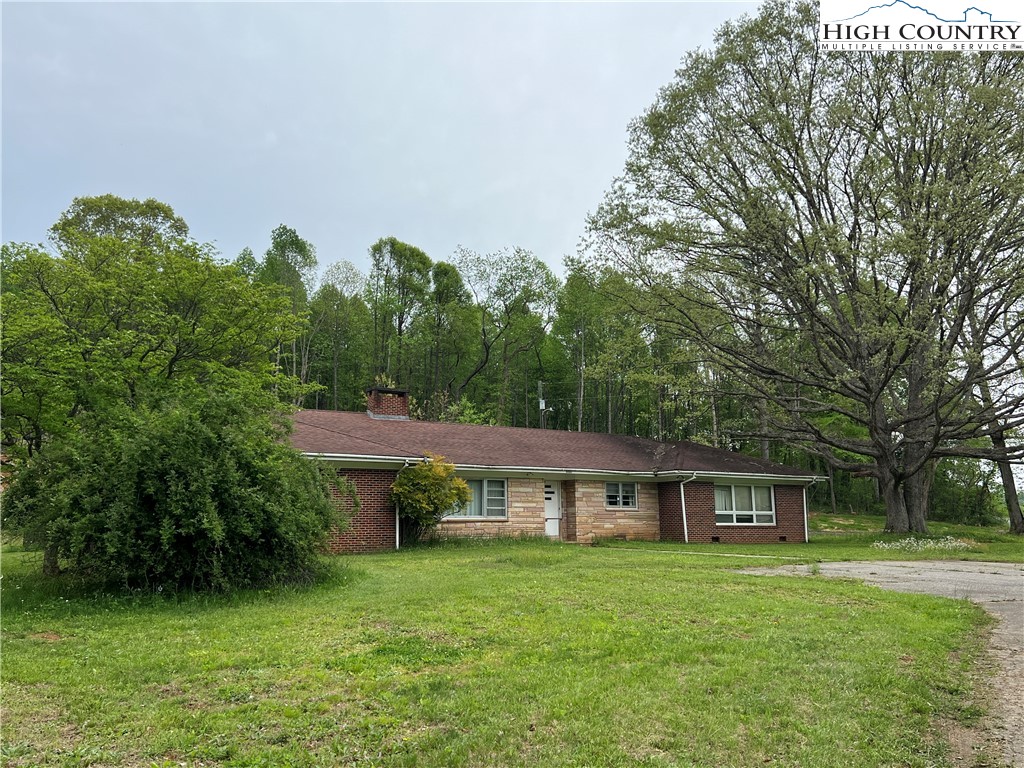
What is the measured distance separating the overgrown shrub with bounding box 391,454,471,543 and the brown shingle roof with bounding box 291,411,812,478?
57 cm

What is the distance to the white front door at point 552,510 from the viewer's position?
68.6 feet

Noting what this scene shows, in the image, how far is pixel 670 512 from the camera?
22219 millimetres

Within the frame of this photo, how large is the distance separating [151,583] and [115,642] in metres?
2.72

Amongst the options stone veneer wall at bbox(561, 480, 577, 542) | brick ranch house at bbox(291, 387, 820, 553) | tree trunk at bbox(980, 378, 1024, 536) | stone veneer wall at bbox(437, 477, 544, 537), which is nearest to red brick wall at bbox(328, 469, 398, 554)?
brick ranch house at bbox(291, 387, 820, 553)

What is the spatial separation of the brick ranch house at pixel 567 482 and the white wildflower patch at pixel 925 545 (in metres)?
3.73

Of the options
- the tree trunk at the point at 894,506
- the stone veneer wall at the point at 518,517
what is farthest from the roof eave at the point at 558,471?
the tree trunk at the point at 894,506

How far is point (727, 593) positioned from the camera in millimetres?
9055

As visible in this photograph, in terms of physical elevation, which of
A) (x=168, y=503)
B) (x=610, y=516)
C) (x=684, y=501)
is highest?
(x=168, y=503)

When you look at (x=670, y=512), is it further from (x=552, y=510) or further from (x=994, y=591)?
(x=994, y=591)

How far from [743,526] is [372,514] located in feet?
39.9

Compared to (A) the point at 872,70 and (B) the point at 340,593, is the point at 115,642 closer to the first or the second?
(B) the point at 340,593

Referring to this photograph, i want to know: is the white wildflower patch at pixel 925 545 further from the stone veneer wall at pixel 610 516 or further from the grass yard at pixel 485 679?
the grass yard at pixel 485 679

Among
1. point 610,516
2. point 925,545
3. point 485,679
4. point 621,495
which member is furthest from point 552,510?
point 485,679

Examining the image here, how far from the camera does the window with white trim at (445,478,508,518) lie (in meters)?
19.4
